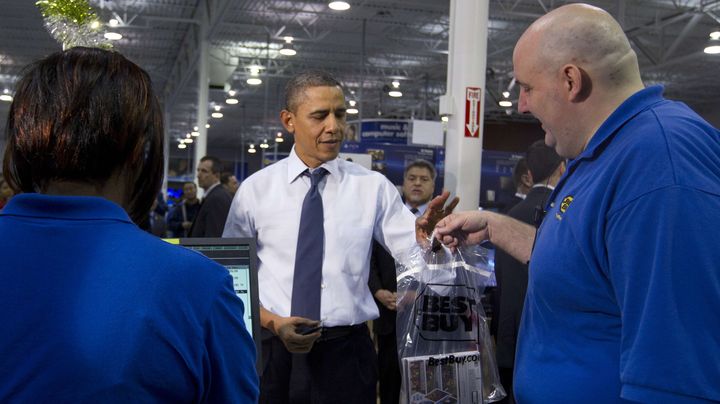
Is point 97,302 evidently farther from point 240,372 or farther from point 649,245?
point 649,245

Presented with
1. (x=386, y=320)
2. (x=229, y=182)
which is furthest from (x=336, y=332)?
(x=229, y=182)

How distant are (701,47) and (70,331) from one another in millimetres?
17672

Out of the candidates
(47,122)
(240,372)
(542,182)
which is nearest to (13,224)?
(47,122)

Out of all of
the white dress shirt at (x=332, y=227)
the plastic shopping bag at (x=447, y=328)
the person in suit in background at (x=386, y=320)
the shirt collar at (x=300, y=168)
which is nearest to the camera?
the plastic shopping bag at (x=447, y=328)

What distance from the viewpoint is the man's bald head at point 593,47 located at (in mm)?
1437

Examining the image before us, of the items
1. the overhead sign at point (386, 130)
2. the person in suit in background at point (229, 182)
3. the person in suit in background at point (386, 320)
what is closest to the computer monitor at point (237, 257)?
the person in suit in background at point (386, 320)

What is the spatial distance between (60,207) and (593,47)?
1.06 meters

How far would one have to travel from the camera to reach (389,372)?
4.29 meters

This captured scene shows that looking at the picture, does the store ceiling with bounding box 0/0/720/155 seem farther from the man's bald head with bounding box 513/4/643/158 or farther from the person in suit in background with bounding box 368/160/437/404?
the man's bald head with bounding box 513/4/643/158

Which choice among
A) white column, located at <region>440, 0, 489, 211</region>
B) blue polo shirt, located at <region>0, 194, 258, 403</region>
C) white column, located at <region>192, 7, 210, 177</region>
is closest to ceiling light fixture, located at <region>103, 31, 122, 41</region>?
blue polo shirt, located at <region>0, 194, 258, 403</region>

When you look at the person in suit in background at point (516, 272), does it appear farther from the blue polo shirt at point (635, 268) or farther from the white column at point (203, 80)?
the white column at point (203, 80)

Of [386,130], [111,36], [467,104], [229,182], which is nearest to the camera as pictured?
[467,104]

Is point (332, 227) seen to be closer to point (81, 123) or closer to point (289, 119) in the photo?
point (289, 119)

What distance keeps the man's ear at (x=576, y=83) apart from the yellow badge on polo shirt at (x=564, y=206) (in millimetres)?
210
